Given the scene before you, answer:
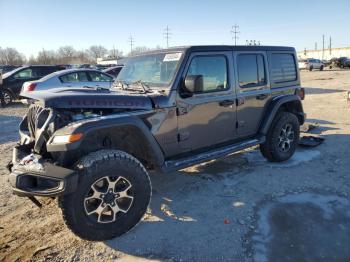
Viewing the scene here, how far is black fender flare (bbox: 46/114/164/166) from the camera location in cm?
319

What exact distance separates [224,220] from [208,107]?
4.96 feet

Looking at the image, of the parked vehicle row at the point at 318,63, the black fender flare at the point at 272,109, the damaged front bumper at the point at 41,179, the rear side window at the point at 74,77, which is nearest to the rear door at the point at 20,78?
the rear side window at the point at 74,77

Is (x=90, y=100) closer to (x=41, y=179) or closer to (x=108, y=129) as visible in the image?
(x=108, y=129)

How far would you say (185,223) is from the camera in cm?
374

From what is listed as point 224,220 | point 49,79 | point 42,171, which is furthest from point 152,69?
point 49,79

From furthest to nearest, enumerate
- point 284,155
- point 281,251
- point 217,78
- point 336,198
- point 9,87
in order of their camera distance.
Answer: point 9,87
point 284,155
point 217,78
point 336,198
point 281,251

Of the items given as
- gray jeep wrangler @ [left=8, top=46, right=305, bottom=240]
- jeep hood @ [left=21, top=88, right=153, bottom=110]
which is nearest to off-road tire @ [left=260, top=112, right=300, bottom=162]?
gray jeep wrangler @ [left=8, top=46, right=305, bottom=240]

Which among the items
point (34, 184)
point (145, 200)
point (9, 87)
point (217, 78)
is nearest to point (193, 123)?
point (217, 78)

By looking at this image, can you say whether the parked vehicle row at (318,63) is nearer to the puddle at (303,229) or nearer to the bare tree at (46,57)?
the puddle at (303,229)

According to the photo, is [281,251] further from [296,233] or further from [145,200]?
[145,200]

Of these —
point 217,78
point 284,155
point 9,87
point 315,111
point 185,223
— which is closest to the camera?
point 185,223

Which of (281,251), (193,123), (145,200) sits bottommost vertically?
(281,251)

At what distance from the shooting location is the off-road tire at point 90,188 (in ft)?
10.5

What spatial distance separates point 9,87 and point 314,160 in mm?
13787
